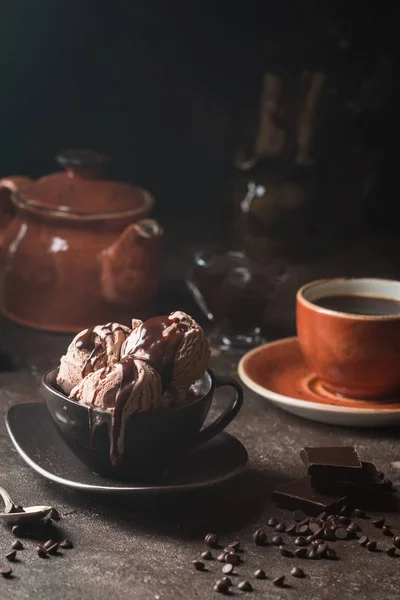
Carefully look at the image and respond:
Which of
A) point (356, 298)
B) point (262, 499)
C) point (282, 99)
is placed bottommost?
point (262, 499)

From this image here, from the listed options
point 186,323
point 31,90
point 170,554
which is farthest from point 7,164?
point 170,554

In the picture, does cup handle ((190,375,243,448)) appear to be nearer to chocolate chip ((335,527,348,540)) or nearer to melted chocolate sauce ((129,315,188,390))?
melted chocolate sauce ((129,315,188,390))

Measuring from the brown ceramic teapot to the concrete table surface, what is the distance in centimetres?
34

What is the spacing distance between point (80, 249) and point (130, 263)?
0.29ft

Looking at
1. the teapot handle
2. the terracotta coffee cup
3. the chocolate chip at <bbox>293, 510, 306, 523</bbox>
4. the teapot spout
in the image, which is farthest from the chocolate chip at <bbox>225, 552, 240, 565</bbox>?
the teapot handle

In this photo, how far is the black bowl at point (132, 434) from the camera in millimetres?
1102

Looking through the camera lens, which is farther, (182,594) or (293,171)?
(293,171)

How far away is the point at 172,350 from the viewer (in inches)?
44.8

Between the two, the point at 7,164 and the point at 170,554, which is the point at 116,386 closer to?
the point at 170,554

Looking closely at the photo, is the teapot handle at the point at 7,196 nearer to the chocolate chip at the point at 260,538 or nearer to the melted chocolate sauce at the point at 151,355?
the melted chocolate sauce at the point at 151,355

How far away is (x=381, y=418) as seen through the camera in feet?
4.48

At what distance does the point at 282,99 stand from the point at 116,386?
1.19 m

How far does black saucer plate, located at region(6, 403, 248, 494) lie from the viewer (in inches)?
43.8

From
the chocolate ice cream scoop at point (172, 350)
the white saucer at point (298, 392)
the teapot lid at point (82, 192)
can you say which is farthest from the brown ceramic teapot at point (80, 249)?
the chocolate ice cream scoop at point (172, 350)
